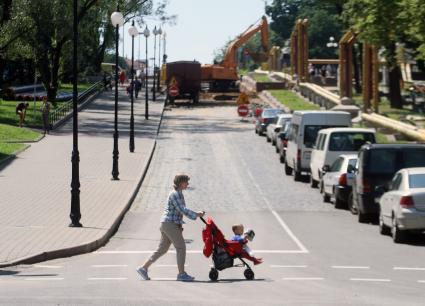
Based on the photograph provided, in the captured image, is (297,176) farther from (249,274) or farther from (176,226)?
(176,226)

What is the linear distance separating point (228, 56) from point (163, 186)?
203ft

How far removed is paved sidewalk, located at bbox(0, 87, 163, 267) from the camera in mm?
24281

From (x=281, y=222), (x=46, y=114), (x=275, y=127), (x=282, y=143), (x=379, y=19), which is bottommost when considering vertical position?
(x=281, y=222)

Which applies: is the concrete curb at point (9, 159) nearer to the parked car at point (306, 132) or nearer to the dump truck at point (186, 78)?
the parked car at point (306, 132)

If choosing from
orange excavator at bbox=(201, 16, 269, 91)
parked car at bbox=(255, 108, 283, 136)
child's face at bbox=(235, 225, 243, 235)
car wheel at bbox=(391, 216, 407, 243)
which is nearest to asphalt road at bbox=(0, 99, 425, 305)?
car wheel at bbox=(391, 216, 407, 243)

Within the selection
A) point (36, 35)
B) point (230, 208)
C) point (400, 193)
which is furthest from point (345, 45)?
point (400, 193)

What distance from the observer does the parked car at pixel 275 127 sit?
56.2m

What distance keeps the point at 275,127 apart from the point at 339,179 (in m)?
23.7

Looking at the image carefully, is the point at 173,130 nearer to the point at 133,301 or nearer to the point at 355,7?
the point at 355,7

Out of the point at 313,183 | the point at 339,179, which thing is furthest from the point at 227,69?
the point at 339,179

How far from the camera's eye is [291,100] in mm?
85125

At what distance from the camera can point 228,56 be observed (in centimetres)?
10294

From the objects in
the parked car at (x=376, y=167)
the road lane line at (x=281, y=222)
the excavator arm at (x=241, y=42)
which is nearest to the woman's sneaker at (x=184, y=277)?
the road lane line at (x=281, y=222)

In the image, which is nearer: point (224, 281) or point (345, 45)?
point (224, 281)
